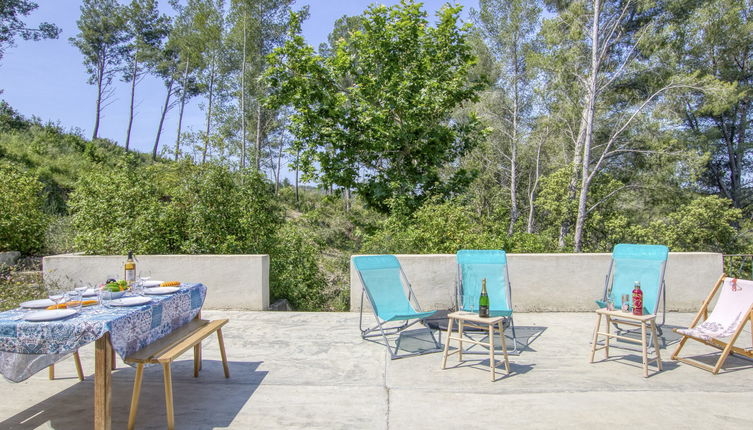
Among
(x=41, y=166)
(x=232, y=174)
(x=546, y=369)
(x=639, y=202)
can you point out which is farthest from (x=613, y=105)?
(x=41, y=166)

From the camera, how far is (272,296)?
7.26m

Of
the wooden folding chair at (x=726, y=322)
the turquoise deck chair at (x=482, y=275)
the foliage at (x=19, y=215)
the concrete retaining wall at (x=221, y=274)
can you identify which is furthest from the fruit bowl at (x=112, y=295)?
the foliage at (x=19, y=215)

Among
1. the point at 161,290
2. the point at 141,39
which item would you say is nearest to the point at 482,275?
the point at 161,290

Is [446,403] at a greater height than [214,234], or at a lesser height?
lesser

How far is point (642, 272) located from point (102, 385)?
488 centimetres

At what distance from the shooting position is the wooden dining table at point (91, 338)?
2555 mm

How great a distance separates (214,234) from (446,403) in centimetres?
507

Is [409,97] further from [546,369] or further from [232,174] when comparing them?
[546,369]

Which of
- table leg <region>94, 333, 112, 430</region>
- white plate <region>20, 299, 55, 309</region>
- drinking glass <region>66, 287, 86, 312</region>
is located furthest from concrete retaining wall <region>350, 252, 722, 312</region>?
table leg <region>94, 333, 112, 430</region>

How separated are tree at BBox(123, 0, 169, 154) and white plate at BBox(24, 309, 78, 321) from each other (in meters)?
28.5

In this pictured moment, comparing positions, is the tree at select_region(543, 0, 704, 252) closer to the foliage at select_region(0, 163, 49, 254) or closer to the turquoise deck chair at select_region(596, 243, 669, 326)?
the turquoise deck chair at select_region(596, 243, 669, 326)

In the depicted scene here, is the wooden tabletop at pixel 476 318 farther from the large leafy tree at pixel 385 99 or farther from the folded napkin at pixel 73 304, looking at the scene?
the large leafy tree at pixel 385 99

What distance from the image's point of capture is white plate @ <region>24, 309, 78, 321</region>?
2.62 meters

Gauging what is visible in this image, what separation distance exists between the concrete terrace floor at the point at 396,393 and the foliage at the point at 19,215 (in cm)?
589
